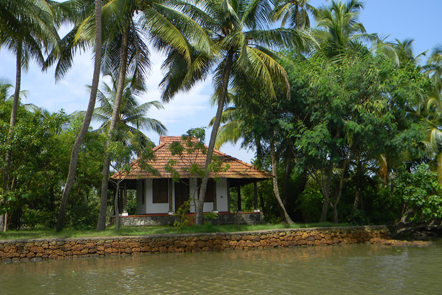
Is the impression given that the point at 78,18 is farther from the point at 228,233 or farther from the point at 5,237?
the point at 228,233

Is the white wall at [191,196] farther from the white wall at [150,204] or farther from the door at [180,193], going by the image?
the door at [180,193]

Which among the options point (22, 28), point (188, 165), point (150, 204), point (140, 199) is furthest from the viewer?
point (140, 199)

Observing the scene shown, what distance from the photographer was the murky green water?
7.56 meters

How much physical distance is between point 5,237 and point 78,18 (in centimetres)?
861

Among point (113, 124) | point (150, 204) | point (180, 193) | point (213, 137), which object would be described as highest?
point (113, 124)

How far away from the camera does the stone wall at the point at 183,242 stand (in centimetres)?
1242

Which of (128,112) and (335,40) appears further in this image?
(128,112)

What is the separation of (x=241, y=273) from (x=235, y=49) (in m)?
9.52

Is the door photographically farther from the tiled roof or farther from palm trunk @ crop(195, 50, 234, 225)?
palm trunk @ crop(195, 50, 234, 225)

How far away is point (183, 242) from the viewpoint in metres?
13.5

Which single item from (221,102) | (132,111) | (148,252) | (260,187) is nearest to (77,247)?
(148,252)

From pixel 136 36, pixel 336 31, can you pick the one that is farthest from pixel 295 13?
pixel 136 36

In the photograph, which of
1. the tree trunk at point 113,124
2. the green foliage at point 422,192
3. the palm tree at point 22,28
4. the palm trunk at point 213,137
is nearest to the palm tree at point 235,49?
the palm trunk at point 213,137

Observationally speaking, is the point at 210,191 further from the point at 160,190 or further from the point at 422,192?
the point at 422,192
